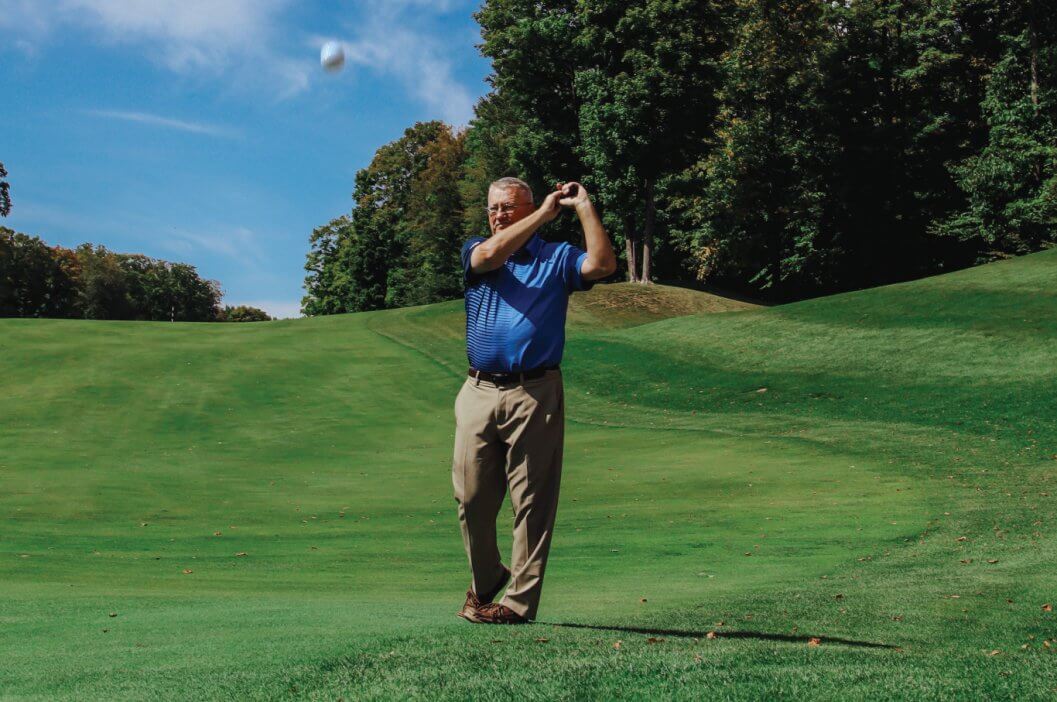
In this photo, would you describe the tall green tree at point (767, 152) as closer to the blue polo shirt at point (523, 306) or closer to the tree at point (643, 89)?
the tree at point (643, 89)

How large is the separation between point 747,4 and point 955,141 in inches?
517

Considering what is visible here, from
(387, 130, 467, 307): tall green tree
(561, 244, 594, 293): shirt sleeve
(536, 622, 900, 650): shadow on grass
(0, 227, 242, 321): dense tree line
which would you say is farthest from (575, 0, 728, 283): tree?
(0, 227, 242, 321): dense tree line

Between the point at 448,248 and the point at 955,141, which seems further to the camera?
the point at 448,248

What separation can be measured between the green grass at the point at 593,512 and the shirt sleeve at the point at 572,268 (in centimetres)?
185

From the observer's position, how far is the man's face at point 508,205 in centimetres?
560

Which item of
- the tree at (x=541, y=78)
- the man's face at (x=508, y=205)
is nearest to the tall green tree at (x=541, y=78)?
the tree at (x=541, y=78)

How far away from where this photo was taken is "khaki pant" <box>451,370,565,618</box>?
550cm

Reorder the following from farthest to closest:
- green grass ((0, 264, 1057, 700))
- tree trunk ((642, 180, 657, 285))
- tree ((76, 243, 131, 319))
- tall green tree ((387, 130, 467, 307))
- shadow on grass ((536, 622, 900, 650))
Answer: tree ((76, 243, 131, 319)) < tall green tree ((387, 130, 467, 307)) < tree trunk ((642, 180, 657, 285)) < shadow on grass ((536, 622, 900, 650)) < green grass ((0, 264, 1057, 700))

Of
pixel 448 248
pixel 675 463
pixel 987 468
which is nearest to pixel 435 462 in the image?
pixel 675 463

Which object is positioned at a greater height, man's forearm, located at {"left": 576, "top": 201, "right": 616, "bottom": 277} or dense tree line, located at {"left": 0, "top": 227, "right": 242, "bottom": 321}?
dense tree line, located at {"left": 0, "top": 227, "right": 242, "bottom": 321}

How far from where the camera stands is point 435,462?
18.6 metres

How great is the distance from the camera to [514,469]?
221 inches

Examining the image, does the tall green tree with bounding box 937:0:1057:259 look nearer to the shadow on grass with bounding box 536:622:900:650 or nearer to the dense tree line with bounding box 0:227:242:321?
the shadow on grass with bounding box 536:622:900:650

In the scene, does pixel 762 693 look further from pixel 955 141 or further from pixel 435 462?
pixel 955 141
